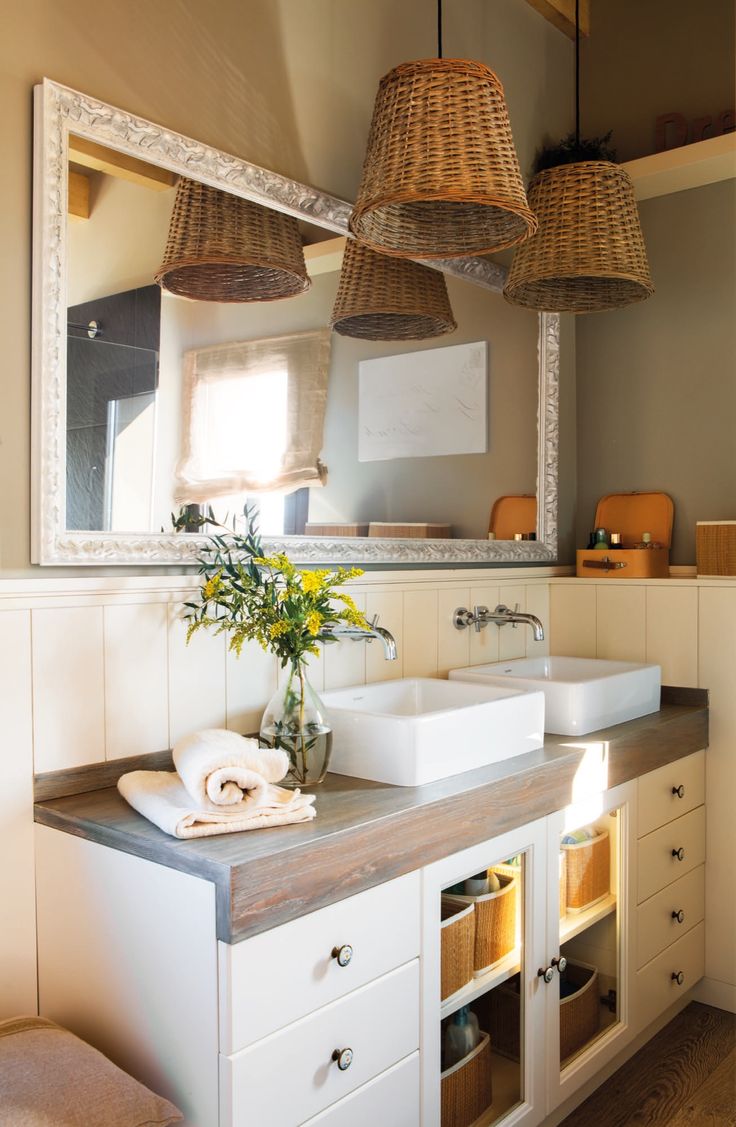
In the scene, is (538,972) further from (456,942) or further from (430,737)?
(430,737)

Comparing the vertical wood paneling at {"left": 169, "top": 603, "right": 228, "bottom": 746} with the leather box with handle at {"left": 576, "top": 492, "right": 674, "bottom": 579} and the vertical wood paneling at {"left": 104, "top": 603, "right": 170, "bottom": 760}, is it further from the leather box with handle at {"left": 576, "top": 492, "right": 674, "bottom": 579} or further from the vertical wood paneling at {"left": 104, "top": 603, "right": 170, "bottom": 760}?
the leather box with handle at {"left": 576, "top": 492, "right": 674, "bottom": 579}

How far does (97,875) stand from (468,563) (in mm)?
1447

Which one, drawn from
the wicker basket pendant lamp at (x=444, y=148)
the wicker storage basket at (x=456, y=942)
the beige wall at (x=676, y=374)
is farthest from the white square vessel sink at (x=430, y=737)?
the beige wall at (x=676, y=374)

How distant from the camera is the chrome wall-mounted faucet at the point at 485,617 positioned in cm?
262

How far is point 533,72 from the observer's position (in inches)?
116

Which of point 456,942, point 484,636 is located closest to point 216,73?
point 484,636

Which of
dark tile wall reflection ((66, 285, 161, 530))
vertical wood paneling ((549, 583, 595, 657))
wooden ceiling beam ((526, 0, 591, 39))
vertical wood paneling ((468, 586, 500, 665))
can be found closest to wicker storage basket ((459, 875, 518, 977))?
vertical wood paneling ((468, 586, 500, 665))

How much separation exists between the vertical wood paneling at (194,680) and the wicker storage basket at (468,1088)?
0.80 meters

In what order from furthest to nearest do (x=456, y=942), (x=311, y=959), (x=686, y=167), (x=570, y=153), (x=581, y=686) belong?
(x=570, y=153) → (x=686, y=167) → (x=581, y=686) → (x=456, y=942) → (x=311, y=959)

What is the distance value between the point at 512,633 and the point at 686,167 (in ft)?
4.61

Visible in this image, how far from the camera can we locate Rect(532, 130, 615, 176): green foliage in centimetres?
286

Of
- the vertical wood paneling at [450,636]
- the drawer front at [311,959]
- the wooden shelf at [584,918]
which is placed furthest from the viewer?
the vertical wood paneling at [450,636]

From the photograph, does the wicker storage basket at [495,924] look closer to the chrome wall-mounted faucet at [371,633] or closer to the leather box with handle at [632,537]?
the chrome wall-mounted faucet at [371,633]

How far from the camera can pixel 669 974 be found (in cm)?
255
